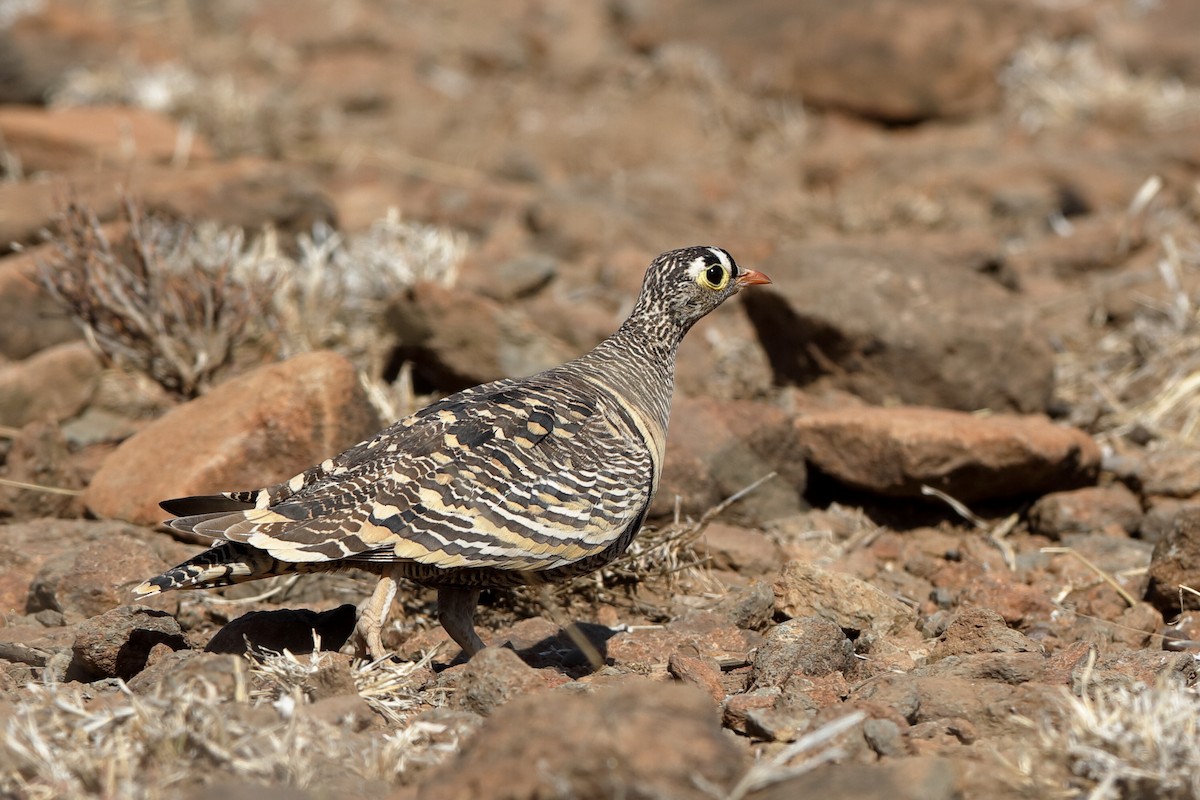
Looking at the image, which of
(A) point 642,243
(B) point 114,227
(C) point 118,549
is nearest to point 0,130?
(B) point 114,227

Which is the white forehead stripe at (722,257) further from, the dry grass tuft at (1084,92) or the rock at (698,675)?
the dry grass tuft at (1084,92)

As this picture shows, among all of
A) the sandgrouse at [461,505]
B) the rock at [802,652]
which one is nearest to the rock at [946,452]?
the sandgrouse at [461,505]

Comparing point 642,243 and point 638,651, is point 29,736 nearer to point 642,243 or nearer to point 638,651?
point 638,651

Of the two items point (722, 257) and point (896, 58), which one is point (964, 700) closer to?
point (722, 257)

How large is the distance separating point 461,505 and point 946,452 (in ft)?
9.59

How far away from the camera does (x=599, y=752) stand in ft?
10.4

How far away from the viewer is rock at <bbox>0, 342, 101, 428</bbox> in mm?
7496

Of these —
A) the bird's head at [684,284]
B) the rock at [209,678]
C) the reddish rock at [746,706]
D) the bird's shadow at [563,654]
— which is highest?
the bird's head at [684,284]

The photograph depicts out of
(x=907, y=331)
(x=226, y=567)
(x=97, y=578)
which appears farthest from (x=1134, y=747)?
(x=907, y=331)

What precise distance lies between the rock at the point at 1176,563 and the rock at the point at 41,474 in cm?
499

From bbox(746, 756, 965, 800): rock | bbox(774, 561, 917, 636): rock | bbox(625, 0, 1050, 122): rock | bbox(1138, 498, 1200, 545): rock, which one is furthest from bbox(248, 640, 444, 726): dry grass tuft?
bbox(625, 0, 1050, 122): rock

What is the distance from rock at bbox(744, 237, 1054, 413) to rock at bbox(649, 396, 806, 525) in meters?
0.95

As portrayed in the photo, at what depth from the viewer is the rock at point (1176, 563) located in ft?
17.9

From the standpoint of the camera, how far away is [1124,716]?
359 centimetres
